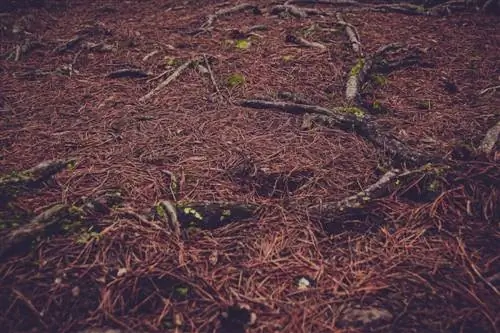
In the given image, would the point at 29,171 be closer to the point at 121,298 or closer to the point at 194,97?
the point at 121,298

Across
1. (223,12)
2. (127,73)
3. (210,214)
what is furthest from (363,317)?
(223,12)

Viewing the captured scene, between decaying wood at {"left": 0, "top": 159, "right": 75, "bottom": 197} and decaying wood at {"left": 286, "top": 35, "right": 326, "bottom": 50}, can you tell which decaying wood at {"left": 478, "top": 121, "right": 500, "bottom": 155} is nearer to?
decaying wood at {"left": 286, "top": 35, "right": 326, "bottom": 50}

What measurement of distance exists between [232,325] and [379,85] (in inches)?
122

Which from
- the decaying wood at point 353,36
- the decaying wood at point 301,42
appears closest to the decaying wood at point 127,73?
the decaying wood at point 301,42

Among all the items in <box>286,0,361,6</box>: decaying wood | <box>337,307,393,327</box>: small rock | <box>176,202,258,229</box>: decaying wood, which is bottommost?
<box>337,307,393,327</box>: small rock

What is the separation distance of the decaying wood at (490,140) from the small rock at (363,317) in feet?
4.91

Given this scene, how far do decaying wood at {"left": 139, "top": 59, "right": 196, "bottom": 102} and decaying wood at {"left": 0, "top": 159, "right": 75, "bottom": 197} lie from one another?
4.42ft

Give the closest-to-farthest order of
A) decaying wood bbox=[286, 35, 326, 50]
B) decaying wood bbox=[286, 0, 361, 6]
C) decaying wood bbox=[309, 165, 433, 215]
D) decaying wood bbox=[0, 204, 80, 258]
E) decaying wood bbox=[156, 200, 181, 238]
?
decaying wood bbox=[0, 204, 80, 258] < decaying wood bbox=[156, 200, 181, 238] < decaying wood bbox=[309, 165, 433, 215] < decaying wood bbox=[286, 35, 326, 50] < decaying wood bbox=[286, 0, 361, 6]

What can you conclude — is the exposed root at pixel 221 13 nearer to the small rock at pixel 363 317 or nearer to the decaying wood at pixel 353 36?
the decaying wood at pixel 353 36

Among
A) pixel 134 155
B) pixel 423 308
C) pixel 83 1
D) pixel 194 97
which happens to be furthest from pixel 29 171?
pixel 83 1

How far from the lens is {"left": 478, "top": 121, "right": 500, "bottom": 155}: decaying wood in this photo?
99.3 inches

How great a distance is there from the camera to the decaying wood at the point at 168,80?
369 cm

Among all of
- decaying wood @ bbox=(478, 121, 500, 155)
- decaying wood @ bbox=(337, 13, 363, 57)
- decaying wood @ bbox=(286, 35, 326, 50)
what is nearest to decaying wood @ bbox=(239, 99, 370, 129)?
decaying wood @ bbox=(478, 121, 500, 155)

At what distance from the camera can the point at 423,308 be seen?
1.68 metres
